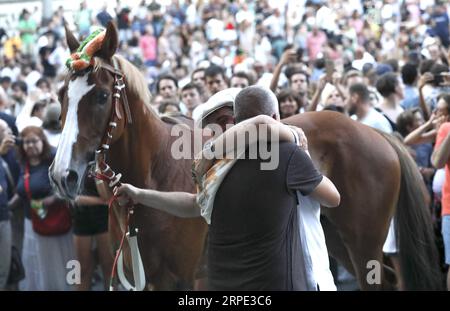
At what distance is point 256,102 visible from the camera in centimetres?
378

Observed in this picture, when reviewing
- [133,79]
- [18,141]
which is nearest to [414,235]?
[133,79]

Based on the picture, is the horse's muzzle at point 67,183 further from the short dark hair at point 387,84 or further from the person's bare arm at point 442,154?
the short dark hair at point 387,84

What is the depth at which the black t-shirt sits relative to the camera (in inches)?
146

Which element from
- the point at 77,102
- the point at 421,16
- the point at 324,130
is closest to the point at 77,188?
the point at 77,102

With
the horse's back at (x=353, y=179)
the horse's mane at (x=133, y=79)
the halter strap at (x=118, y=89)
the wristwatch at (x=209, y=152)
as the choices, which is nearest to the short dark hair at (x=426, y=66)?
the horse's back at (x=353, y=179)

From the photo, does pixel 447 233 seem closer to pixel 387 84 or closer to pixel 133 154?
pixel 387 84

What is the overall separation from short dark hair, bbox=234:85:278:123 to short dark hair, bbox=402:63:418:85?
248 inches

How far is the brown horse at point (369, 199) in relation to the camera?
239 inches

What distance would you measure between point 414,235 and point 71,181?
9.36 feet

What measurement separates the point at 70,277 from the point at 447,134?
319 centimetres

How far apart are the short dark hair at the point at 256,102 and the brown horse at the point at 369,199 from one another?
86.3 inches

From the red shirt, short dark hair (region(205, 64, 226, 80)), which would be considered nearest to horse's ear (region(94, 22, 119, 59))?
the red shirt

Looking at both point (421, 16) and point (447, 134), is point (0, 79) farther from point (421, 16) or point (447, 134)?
point (447, 134)

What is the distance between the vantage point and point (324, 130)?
6070 mm
